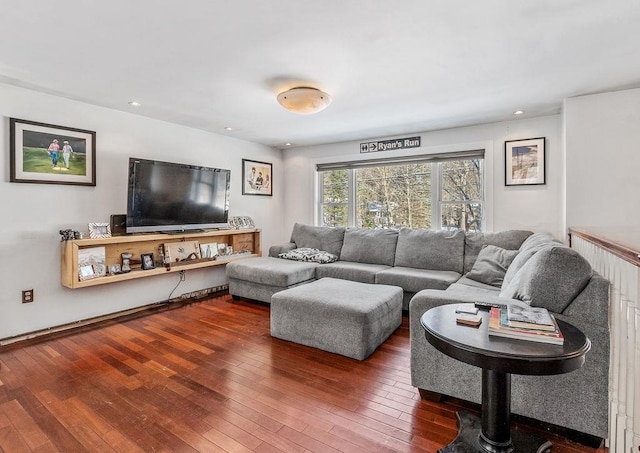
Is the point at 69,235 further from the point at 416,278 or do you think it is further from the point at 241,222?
the point at 416,278

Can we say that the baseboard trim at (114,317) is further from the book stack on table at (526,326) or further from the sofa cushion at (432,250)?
the book stack on table at (526,326)

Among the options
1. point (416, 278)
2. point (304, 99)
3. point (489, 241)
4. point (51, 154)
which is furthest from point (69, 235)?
point (489, 241)

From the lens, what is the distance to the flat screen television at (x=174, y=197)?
3.54m

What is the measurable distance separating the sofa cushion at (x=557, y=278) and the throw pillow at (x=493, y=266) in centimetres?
154

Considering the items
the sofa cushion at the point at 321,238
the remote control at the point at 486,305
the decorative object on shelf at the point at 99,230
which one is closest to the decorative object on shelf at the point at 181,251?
the decorative object on shelf at the point at 99,230

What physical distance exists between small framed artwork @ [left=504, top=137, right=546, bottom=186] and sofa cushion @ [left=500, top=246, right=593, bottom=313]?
2629mm

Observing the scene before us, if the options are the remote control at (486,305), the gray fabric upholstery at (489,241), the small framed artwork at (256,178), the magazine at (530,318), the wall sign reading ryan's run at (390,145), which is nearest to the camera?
the magazine at (530,318)

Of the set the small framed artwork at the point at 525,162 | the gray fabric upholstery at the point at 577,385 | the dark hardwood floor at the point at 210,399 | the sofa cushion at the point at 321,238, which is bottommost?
the dark hardwood floor at the point at 210,399

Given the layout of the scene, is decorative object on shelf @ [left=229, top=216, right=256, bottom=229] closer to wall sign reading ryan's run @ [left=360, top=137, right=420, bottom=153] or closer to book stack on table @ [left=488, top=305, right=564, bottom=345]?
wall sign reading ryan's run @ [left=360, top=137, right=420, bottom=153]

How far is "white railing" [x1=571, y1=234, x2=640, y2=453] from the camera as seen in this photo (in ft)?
4.10

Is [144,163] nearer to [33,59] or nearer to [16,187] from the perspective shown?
[16,187]

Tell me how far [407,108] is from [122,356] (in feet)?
11.7

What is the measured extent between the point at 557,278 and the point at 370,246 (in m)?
2.85

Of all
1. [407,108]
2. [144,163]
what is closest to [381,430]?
[407,108]
